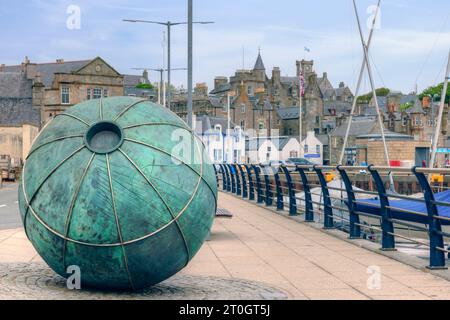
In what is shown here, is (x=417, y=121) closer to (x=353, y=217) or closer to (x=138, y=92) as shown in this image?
(x=138, y=92)

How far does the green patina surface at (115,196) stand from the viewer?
7648 millimetres

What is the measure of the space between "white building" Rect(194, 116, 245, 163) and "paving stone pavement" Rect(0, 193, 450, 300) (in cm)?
6630

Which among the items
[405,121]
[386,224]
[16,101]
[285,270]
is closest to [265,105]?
[405,121]

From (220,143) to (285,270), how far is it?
7758 centimetres

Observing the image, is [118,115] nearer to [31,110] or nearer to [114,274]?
[114,274]

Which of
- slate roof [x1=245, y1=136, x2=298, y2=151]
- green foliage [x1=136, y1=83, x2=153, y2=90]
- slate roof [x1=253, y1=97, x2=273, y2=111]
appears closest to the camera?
slate roof [x1=245, y1=136, x2=298, y2=151]

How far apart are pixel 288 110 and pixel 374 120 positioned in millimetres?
37982

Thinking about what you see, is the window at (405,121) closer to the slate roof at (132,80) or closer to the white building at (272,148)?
the white building at (272,148)

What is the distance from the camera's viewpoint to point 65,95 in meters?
90.9

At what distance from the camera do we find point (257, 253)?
12.2m

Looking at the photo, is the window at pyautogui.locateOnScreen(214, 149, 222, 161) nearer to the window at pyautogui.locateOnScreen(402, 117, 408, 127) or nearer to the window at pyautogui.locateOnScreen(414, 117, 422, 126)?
the window at pyautogui.locateOnScreen(414, 117, 422, 126)

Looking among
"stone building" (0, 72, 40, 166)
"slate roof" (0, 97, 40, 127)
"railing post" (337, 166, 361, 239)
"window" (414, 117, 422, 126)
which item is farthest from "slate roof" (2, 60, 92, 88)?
"railing post" (337, 166, 361, 239)

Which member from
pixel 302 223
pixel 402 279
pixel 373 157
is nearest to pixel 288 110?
pixel 373 157

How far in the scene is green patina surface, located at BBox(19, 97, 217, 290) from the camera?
7.65 m
